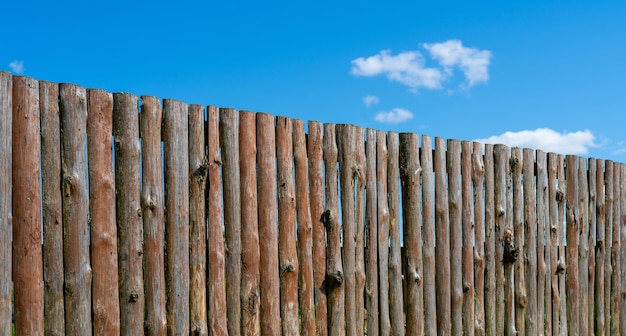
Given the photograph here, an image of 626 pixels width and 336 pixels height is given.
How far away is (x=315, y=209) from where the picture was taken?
464cm

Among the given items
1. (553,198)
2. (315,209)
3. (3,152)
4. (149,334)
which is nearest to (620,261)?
(553,198)

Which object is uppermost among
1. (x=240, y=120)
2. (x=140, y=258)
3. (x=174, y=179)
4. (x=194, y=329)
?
(x=240, y=120)

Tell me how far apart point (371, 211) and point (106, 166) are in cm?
197

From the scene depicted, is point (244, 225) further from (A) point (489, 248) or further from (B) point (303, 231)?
(A) point (489, 248)

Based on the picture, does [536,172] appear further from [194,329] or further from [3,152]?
[3,152]

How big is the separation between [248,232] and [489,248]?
8.49ft

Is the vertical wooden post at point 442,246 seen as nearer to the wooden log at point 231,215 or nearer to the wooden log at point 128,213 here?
the wooden log at point 231,215

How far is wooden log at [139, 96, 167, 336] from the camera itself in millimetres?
3900

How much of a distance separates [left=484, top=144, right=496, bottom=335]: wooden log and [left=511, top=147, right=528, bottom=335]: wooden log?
1.25 ft

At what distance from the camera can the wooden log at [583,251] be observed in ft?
23.7

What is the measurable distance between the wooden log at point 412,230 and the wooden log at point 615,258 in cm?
349

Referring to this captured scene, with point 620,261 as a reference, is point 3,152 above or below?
above

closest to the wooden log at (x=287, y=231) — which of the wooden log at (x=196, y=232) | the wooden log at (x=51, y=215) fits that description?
the wooden log at (x=196, y=232)

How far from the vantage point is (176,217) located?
3996 mm
